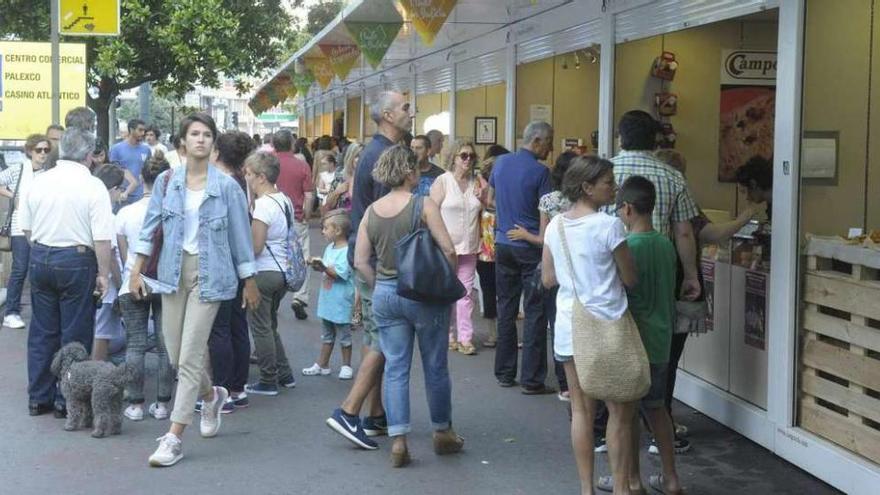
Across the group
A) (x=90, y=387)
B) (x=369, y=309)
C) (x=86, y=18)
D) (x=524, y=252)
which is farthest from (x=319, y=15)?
(x=369, y=309)

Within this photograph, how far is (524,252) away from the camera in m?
8.70

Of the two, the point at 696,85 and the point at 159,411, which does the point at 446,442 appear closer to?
the point at 159,411

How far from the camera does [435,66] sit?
17.7 metres

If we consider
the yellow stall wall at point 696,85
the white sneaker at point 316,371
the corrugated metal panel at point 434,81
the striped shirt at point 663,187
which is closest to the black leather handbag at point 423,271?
the striped shirt at point 663,187

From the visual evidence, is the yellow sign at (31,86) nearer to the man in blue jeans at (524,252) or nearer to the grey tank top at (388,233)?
the man in blue jeans at (524,252)

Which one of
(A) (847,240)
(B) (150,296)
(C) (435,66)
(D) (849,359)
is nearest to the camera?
(D) (849,359)

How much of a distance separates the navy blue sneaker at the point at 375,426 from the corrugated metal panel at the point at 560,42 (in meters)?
4.33

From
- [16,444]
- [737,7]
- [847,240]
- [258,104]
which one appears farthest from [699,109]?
[258,104]

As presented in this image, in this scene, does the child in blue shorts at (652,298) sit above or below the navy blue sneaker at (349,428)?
above

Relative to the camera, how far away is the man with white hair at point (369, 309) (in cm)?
695

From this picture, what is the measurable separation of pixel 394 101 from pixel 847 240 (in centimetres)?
268

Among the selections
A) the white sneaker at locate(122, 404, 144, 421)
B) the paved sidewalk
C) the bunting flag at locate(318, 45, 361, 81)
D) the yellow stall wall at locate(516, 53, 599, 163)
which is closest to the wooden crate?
the paved sidewalk

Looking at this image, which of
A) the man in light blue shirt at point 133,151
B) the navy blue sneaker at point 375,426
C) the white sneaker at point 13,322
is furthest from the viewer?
the man in light blue shirt at point 133,151

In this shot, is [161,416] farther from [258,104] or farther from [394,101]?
[258,104]
